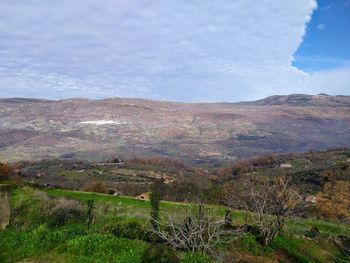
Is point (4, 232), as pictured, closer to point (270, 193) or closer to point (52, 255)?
point (52, 255)

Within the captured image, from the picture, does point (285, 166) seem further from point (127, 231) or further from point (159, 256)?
point (159, 256)

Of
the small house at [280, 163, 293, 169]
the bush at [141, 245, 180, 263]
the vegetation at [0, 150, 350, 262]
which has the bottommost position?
the small house at [280, 163, 293, 169]

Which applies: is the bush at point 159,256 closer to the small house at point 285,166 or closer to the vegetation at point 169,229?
the vegetation at point 169,229

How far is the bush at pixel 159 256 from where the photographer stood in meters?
16.4

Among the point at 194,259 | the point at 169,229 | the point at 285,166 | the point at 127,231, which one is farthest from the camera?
the point at 285,166

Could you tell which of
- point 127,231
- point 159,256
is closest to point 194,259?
point 159,256

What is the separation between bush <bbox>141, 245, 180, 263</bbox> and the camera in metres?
16.4

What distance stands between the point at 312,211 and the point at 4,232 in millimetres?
55450

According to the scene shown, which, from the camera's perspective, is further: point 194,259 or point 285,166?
point 285,166

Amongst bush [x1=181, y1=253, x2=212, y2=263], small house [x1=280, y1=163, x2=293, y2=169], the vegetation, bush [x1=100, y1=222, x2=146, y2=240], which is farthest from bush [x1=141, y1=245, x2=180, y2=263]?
small house [x1=280, y1=163, x2=293, y2=169]

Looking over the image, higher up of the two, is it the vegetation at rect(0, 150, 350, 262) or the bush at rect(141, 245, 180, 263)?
the bush at rect(141, 245, 180, 263)

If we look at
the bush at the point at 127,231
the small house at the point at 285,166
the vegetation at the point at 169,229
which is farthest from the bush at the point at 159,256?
the small house at the point at 285,166

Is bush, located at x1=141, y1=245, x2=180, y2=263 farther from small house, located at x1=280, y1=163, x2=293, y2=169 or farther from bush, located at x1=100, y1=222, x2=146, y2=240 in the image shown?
small house, located at x1=280, y1=163, x2=293, y2=169

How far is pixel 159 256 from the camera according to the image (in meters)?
16.7
